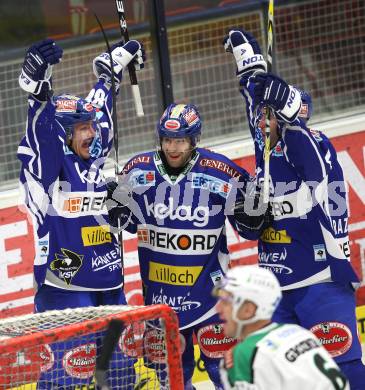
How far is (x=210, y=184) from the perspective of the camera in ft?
18.2

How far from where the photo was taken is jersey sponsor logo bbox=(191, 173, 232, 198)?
5531 millimetres

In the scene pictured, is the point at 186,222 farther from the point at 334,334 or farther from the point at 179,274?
the point at 334,334

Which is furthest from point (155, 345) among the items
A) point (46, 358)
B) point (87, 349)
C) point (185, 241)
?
point (185, 241)

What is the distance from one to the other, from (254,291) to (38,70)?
1.79 meters

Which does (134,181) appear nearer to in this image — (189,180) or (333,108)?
(189,180)

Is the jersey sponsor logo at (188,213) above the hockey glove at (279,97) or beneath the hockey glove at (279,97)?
beneath

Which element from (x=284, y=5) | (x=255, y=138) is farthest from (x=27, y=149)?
(x=284, y=5)

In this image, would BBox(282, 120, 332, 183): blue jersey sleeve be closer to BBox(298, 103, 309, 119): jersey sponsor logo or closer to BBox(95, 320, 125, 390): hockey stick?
BBox(298, 103, 309, 119): jersey sponsor logo

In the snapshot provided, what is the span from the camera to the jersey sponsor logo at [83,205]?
554cm

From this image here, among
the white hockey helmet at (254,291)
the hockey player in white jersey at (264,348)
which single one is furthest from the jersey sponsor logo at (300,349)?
the white hockey helmet at (254,291)

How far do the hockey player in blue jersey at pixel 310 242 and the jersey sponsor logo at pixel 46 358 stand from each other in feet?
3.25

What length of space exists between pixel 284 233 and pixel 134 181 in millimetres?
672

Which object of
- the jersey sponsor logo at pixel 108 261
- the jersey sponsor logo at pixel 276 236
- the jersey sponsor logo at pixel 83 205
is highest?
the jersey sponsor logo at pixel 83 205

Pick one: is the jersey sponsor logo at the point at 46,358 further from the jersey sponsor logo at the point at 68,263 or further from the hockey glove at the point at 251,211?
the hockey glove at the point at 251,211
